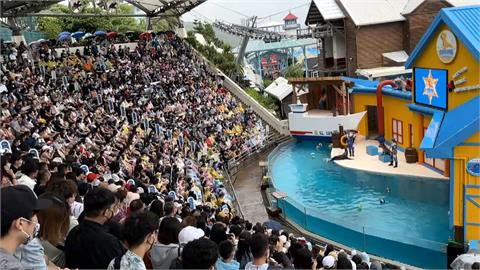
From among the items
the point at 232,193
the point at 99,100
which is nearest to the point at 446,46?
the point at 232,193

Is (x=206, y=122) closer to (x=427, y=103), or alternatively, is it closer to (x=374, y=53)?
(x=427, y=103)

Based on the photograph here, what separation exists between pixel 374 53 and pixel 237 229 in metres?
25.7

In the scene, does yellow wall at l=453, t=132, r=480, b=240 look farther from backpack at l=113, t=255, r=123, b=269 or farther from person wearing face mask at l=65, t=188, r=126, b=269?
backpack at l=113, t=255, r=123, b=269

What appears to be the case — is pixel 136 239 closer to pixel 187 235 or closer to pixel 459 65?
pixel 187 235

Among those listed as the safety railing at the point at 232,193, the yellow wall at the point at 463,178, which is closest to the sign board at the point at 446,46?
the yellow wall at the point at 463,178

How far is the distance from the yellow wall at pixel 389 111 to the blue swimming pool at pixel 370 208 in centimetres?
316

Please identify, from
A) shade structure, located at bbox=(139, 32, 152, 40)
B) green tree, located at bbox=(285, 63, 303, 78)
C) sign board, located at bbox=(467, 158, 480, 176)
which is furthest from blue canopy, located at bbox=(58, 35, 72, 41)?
sign board, located at bbox=(467, 158, 480, 176)

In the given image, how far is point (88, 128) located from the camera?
1608cm

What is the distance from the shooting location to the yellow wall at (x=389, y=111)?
22.0m

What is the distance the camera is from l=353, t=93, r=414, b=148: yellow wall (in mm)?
22025

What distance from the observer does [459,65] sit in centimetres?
1612

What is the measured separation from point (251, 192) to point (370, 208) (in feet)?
16.3

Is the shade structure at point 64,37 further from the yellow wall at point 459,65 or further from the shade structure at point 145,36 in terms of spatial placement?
the yellow wall at point 459,65

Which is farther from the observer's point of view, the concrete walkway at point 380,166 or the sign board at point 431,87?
the concrete walkway at point 380,166
